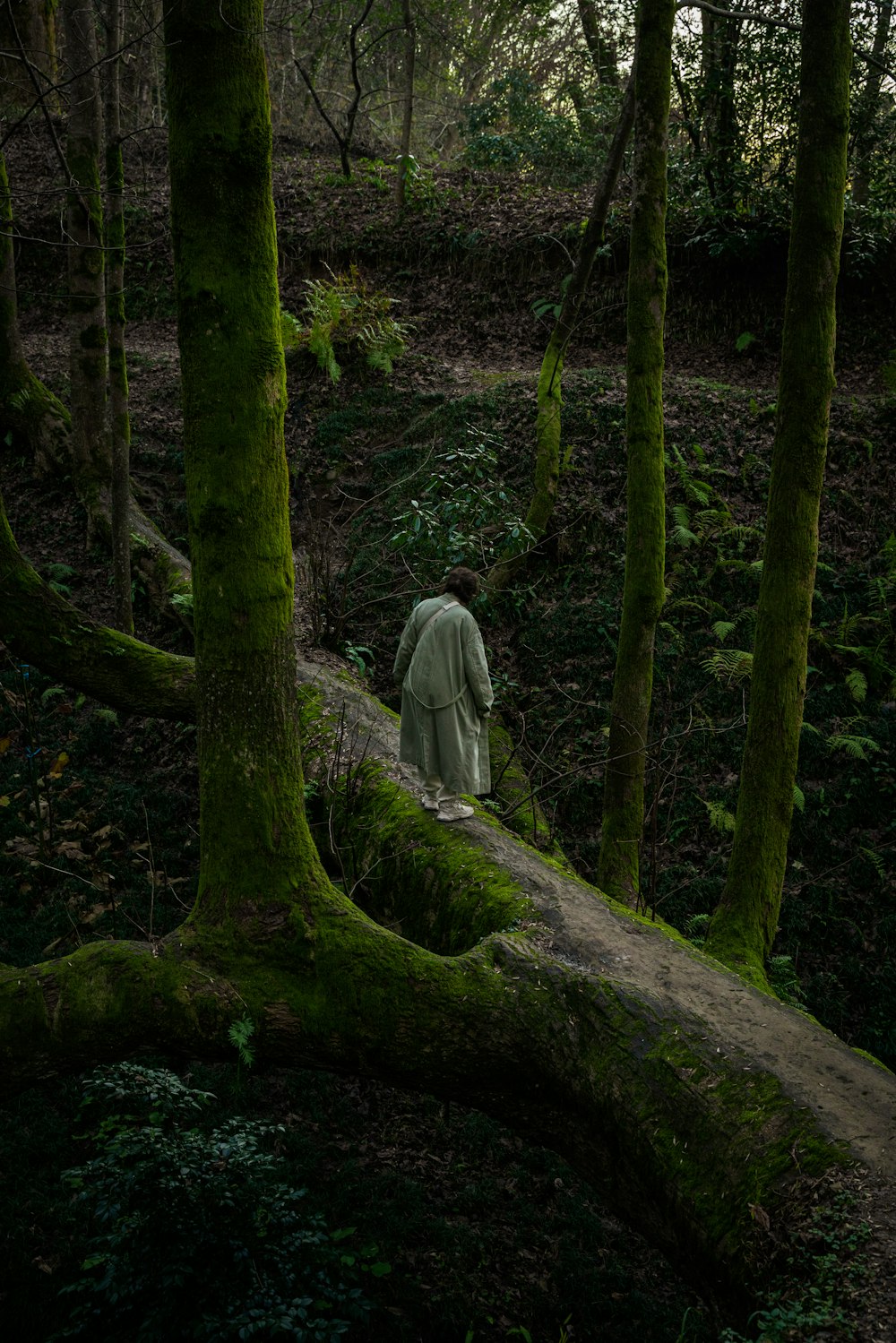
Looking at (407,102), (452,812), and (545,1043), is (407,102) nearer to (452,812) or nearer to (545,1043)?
(452,812)

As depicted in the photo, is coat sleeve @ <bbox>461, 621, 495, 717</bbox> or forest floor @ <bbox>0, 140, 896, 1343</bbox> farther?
coat sleeve @ <bbox>461, 621, 495, 717</bbox>

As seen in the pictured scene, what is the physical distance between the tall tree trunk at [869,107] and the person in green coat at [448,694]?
13.0 m

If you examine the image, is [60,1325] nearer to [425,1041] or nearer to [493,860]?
[425,1041]

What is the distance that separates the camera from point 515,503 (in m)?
11.8

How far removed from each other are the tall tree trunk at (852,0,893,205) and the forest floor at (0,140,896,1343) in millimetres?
2642

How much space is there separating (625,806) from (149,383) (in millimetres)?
11698

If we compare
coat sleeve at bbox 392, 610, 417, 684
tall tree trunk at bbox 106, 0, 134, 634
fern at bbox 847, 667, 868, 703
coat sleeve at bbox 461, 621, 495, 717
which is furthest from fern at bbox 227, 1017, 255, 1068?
fern at bbox 847, 667, 868, 703

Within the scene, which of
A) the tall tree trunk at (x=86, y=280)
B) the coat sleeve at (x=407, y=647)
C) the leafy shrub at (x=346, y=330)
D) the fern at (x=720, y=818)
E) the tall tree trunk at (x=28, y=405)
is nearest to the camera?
the coat sleeve at (x=407, y=647)

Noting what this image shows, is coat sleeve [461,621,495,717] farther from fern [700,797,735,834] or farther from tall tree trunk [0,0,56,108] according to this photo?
tall tree trunk [0,0,56,108]

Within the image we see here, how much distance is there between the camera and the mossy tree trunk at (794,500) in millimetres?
5777

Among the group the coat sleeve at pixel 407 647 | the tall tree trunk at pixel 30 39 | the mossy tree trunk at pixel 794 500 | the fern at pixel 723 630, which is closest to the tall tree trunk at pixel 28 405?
the tall tree trunk at pixel 30 39

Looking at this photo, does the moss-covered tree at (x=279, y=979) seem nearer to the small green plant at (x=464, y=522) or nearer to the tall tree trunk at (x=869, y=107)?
the small green plant at (x=464, y=522)

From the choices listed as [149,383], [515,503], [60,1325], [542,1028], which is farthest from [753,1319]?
[149,383]

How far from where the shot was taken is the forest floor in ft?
14.9
